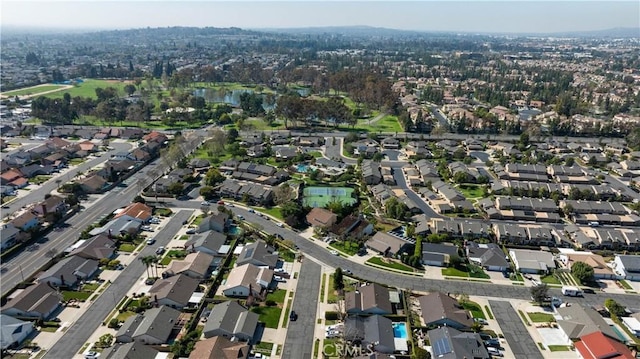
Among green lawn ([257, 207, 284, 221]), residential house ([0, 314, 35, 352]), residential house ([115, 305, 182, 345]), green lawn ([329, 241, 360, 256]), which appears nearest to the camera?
residential house ([0, 314, 35, 352])

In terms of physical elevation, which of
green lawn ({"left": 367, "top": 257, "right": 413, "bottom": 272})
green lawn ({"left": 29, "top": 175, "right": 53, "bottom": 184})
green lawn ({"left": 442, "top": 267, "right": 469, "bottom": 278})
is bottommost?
green lawn ({"left": 442, "top": 267, "right": 469, "bottom": 278})

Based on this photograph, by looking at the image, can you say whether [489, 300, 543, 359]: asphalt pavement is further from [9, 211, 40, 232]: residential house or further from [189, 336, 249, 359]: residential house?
[9, 211, 40, 232]: residential house

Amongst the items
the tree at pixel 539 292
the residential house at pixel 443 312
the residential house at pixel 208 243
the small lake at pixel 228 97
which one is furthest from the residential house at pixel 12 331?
the small lake at pixel 228 97

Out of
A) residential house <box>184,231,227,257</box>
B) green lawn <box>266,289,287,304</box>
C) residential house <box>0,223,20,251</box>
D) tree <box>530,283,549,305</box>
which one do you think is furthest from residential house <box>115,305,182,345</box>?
tree <box>530,283,549,305</box>

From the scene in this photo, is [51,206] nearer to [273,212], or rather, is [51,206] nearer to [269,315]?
[273,212]

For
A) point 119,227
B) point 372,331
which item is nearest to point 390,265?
point 372,331

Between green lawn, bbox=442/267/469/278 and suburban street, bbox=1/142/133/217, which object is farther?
suburban street, bbox=1/142/133/217

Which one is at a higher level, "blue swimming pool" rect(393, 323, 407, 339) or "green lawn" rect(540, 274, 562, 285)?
"green lawn" rect(540, 274, 562, 285)
